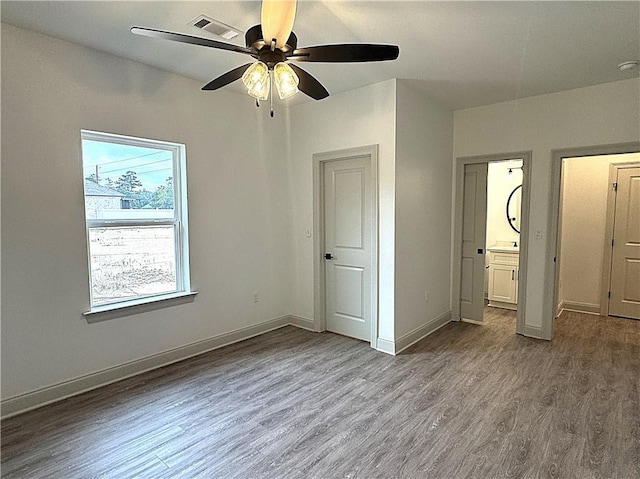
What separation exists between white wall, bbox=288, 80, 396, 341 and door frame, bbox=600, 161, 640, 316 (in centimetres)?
336

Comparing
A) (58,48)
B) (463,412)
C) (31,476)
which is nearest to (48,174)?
(58,48)

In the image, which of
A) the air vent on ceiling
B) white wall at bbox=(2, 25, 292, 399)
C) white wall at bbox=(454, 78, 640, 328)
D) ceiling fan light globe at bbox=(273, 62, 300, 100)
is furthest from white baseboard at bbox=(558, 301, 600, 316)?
the air vent on ceiling

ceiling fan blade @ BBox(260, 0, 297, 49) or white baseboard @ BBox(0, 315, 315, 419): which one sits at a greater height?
ceiling fan blade @ BBox(260, 0, 297, 49)

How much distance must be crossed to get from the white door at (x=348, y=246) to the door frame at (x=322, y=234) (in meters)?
0.05

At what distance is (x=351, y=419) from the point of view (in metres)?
2.55

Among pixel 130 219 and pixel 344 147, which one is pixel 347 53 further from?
pixel 130 219

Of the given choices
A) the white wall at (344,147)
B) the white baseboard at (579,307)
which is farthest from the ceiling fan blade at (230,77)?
the white baseboard at (579,307)

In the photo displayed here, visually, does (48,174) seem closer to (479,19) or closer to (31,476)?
(31,476)

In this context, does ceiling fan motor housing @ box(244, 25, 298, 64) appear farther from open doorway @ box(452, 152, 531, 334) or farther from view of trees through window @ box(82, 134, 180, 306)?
open doorway @ box(452, 152, 531, 334)

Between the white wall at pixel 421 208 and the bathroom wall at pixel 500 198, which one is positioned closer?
the white wall at pixel 421 208

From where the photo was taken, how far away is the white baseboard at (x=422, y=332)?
149 inches

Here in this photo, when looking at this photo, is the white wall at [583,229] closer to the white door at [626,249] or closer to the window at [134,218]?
the white door at [626,249]

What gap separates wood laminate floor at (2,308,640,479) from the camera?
2082 mm

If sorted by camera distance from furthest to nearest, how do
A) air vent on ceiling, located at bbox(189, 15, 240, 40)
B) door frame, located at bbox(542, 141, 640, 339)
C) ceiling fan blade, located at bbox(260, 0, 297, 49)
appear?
1. door frame, located at bbox(542, 141, 640, 339)
2. air vent on ceiling, located at bbox(189, 15, 240, 40)
3. ceiling fan blade, located at bbox(260, 0, 297, 49)
